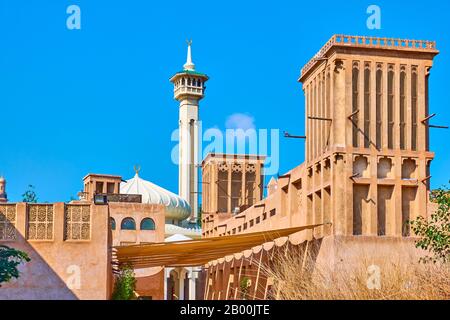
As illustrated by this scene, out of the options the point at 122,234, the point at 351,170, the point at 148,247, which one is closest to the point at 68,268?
the point at 148,247

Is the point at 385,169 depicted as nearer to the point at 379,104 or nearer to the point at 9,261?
the point at 379,104

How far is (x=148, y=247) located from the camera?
25844 millimetres

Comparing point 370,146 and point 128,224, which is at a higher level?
point 370,146

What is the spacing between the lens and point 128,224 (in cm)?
4631

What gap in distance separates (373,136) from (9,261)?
1209 cm

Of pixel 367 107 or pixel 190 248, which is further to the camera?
pixel 367 107

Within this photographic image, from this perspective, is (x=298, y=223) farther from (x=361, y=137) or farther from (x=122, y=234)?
(x=122, y=234)

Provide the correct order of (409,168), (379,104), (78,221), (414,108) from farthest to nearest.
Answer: (414,108) < (409,168) < (379,104) < (78,221)

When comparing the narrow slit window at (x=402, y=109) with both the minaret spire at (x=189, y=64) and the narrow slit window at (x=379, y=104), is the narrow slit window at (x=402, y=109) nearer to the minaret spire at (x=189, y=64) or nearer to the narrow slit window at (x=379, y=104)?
the narrow slit window at (x=379, y=104)

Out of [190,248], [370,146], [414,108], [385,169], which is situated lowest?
[190,248]

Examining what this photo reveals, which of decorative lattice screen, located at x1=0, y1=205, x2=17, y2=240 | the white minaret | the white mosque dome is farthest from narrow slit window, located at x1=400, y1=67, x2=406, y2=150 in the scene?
the white minaret

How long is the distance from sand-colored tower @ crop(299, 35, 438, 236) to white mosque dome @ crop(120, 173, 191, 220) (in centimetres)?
2627

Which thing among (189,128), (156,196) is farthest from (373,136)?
(189,128)
